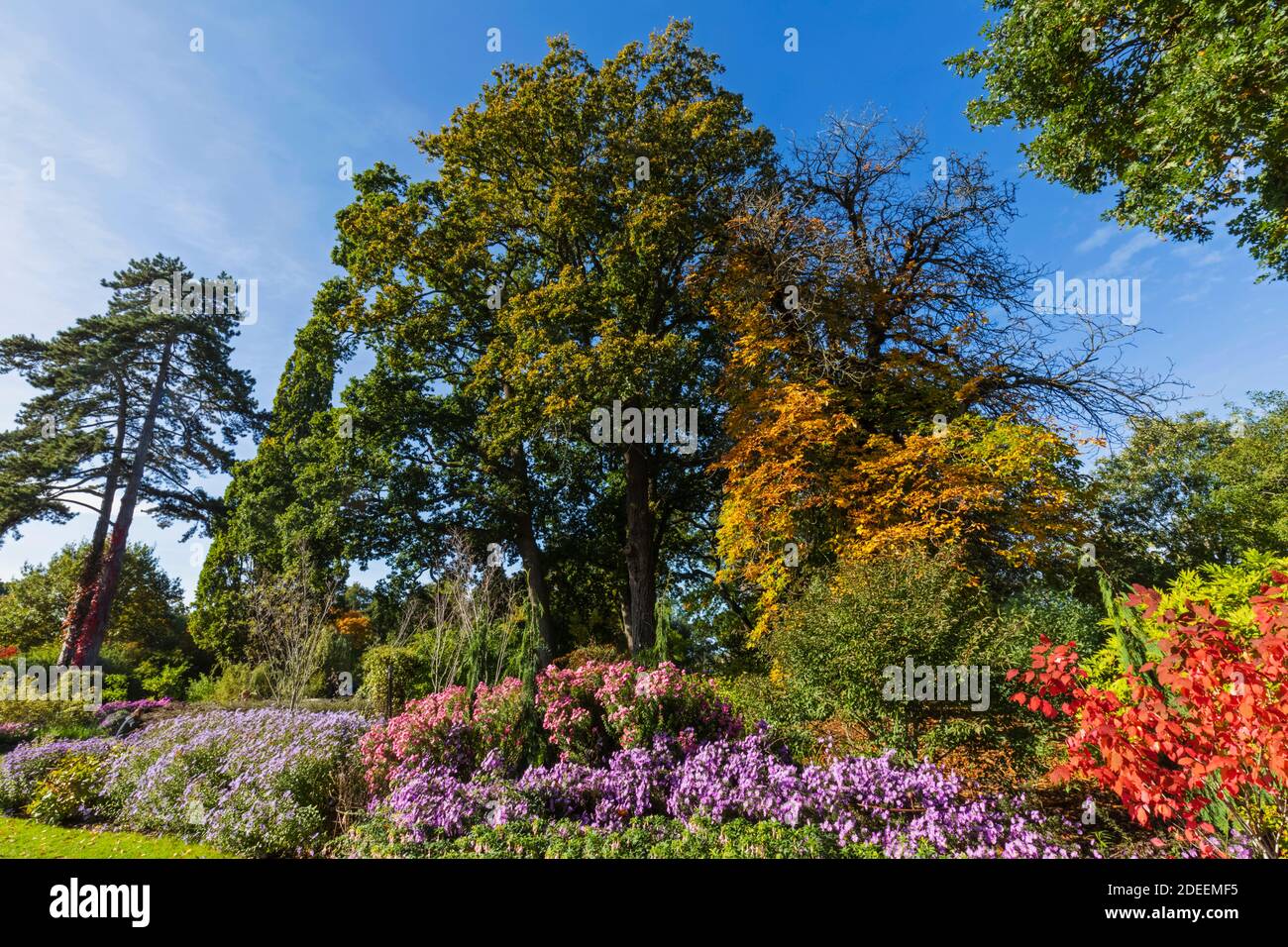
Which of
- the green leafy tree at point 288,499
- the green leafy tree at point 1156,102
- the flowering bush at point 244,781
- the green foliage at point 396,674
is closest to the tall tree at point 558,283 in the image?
the green leafy tree at point 288,499

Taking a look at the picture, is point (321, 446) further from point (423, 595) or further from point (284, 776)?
point (284, 776)

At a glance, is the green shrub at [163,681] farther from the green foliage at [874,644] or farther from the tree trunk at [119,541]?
the green foliage at [874,644]

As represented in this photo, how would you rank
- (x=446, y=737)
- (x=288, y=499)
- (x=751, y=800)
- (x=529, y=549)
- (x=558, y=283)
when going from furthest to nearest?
(x=288, y=499) < (x=529, y=549) < (x=558, y=283) < (x=446, y=737) < (x=751, y=800)

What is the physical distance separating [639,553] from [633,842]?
9631 millimetres

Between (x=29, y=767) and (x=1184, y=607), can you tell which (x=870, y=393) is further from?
(x=29, y=767)

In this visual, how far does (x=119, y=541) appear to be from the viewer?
20.3 meters

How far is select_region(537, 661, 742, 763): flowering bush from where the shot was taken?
5453mm

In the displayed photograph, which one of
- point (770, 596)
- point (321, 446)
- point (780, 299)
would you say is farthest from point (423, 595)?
point (780, 299)

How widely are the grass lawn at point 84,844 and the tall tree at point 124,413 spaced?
55.7ft

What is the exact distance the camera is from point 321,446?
1546 centimetres

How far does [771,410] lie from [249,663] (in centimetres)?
1664

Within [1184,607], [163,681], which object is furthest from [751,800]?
[163,681]

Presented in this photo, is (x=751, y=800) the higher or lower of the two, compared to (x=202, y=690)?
higher

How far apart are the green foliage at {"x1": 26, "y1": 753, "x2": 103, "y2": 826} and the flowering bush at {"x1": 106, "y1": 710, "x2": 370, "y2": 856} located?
0.77 ft
